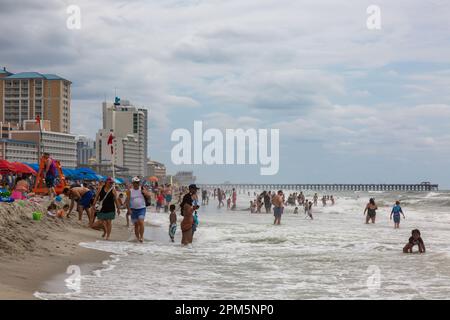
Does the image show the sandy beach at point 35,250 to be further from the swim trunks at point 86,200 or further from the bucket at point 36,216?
the swim trunks at point 86,200

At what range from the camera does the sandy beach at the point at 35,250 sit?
7.74 metres

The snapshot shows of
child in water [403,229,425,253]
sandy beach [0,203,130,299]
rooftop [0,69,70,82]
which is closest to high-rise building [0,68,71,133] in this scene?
rooftop [0,69,70,82]

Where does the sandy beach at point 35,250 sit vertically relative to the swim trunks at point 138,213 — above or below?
below

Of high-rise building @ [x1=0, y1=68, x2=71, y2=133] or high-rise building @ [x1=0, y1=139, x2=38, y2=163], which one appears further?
high-rise building @ [x1=0, y1=68, x2=71, y2=133]

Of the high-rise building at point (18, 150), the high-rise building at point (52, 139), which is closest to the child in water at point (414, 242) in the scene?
the high-rise building at point (18, 150)

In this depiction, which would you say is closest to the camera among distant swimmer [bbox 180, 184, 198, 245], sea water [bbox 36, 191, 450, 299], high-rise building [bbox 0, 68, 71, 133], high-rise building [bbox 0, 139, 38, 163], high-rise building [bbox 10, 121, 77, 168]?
sea water [bbox 36, 191, 450, 299]

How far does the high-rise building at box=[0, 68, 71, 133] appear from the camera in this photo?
17975 cm

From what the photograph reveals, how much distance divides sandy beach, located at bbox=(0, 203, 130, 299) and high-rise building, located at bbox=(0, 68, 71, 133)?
171 m

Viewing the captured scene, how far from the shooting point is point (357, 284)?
902 cm

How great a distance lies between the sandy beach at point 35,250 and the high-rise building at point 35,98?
17083 centimetres

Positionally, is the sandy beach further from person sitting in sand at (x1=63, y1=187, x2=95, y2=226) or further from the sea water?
person sitting in sand at (x1=63, y1=187, x2=95, y2=226)

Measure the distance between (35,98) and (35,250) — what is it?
18045 cm
